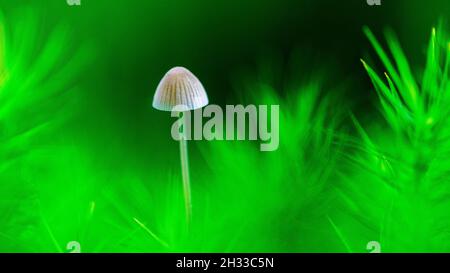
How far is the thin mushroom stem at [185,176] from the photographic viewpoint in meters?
0.64

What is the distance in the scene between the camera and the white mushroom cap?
584 millimetres

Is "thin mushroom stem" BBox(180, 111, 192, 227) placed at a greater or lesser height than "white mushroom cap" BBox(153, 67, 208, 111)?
lesser

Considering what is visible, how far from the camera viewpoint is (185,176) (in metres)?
0.65

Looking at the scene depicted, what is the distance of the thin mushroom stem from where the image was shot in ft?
2.08

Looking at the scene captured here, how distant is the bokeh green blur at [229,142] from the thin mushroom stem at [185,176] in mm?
10

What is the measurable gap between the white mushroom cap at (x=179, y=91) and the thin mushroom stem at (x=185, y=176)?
0.19 ft

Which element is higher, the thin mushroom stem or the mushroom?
the mushroom

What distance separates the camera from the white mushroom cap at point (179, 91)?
584 millimetres

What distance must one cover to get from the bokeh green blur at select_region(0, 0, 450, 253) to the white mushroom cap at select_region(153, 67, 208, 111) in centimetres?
3

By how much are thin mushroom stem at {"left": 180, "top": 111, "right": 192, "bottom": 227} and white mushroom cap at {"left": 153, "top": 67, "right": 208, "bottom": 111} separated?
0.19 feet

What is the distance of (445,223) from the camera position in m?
0.65

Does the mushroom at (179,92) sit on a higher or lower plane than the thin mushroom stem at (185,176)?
higher

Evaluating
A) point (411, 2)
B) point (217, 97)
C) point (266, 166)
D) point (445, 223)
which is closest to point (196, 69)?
point (217, 97)
